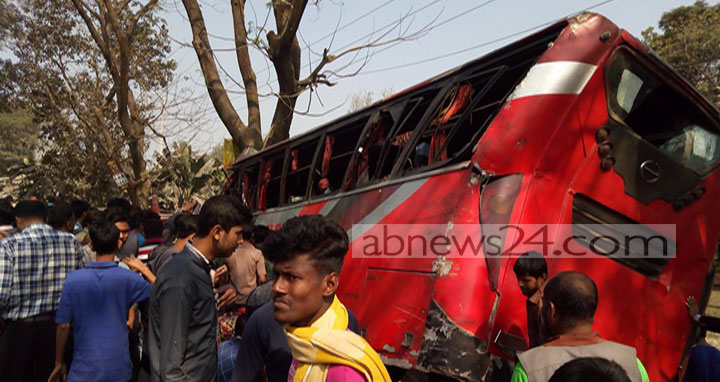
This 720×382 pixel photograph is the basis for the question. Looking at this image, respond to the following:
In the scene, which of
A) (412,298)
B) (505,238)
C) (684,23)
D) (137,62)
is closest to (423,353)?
(412,298)

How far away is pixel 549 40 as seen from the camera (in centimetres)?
379

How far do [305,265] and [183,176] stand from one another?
63.8ft

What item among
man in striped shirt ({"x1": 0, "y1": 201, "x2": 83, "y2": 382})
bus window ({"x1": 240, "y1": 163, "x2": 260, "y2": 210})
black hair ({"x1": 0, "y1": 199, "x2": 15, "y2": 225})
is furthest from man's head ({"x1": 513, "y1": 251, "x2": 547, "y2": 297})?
bus window ({"x1": 240, "y1": 163, "x2": 260, "y2": 210})

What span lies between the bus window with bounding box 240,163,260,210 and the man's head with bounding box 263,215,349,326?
7594mm

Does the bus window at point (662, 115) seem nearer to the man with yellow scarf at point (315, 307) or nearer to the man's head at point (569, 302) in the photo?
the man's head at point (569, 302)

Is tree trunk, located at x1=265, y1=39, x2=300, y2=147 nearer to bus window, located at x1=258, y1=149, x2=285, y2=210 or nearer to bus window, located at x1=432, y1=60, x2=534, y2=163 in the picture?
bus window, located at x1=258, y1=149, x2=285, y2=210

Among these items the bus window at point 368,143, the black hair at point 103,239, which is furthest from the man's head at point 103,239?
the bus window at point 368,143

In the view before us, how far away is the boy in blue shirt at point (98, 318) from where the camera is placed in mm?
3375

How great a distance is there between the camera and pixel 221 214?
3.00 metres

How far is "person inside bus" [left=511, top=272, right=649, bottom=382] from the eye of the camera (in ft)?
7.53

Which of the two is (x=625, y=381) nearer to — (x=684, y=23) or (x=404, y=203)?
(x=404, y=203)

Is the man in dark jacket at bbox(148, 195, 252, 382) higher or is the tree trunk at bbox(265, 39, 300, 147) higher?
the tree trunk at bbox(265, 39, 300, 147)

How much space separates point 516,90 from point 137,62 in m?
16.9

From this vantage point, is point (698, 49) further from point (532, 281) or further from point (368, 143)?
point (532, 281)
